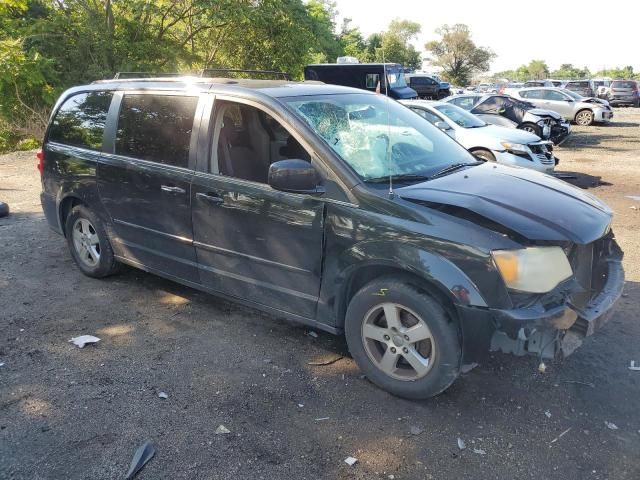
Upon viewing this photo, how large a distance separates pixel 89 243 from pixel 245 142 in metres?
2.11

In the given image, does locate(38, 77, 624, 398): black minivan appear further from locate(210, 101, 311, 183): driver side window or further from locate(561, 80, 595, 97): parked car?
locate(561, 80, 595, 97): parked car

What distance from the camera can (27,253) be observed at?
6223 millimetres

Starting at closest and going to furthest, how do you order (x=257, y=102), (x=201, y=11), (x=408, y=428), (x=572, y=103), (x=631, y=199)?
(x=408, y=428), (x=257, y=102), (x=631, y=199), (x=201, y=11), (x=572, y=103)

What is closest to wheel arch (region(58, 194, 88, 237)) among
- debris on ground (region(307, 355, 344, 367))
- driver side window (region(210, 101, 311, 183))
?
driver side window (region(210, 101, 311, 183))

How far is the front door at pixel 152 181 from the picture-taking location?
165 inches

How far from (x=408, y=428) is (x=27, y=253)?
5.05m

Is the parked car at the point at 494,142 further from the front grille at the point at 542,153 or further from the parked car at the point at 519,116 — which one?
the parked car at the point at 519,116

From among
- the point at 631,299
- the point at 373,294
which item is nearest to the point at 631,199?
the point at 631,299

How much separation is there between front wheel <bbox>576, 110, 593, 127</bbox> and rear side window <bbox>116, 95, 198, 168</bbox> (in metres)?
22.7

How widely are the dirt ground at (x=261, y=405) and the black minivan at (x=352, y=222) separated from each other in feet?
1.08

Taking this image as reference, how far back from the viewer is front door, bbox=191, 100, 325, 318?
140 inches

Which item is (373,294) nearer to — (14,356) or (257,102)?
(257,102)

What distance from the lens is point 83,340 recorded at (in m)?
4.11

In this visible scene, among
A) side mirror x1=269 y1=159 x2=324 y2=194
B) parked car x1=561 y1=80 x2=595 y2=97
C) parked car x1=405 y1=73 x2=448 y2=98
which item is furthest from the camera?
parked car x1=405 y1=73 x2=448 y2=98
